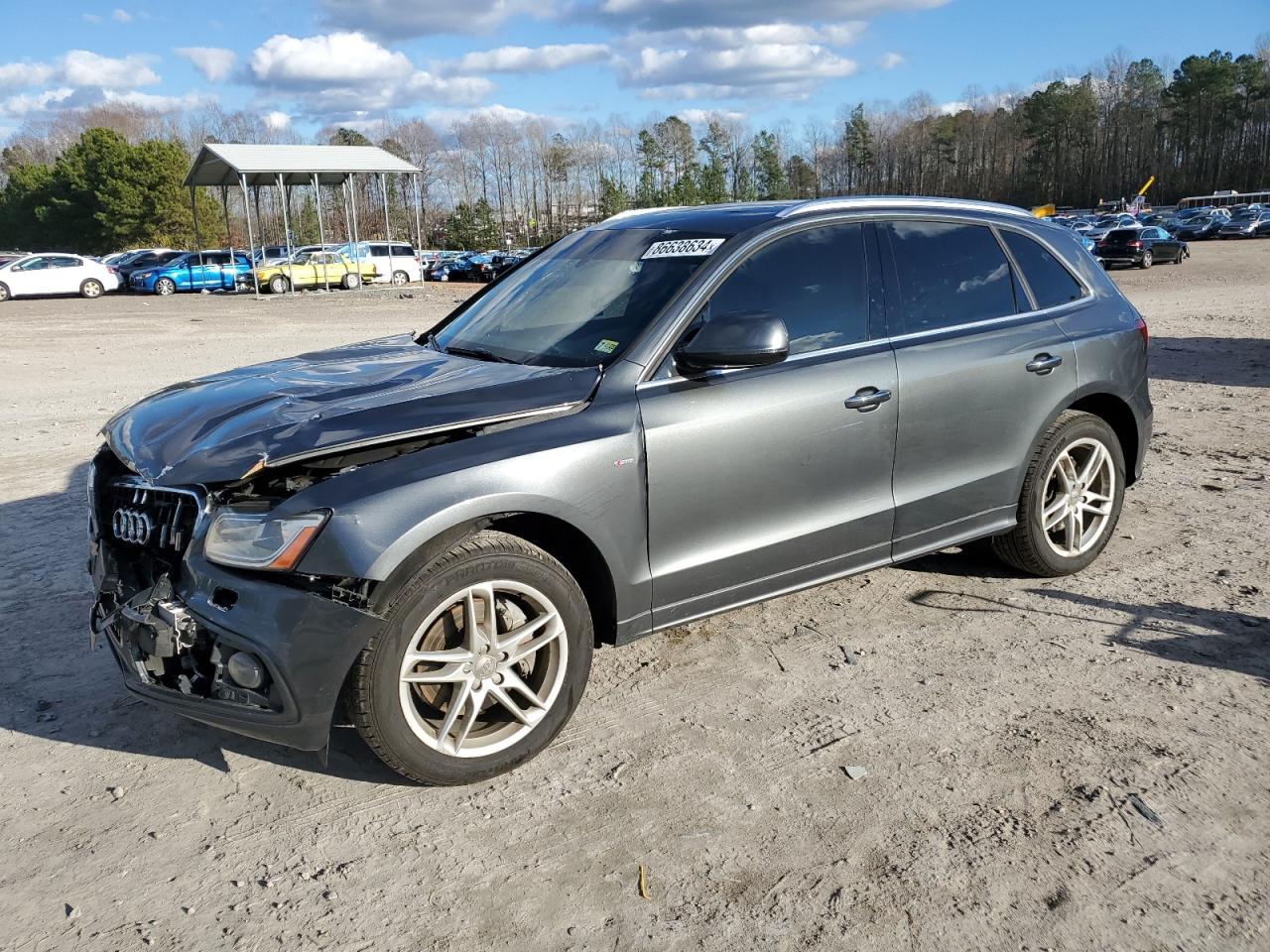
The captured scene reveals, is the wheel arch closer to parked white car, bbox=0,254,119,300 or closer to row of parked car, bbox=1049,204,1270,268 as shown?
row of parked car, bbox=1049,204,1270,268

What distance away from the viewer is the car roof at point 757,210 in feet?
13.9

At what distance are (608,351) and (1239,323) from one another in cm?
1606

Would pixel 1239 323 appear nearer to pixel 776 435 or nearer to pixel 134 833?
pixel 776 435

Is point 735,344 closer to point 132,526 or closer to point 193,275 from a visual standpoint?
point 132,526

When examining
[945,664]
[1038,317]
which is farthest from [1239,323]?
[945,664]

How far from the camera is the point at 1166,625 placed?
4.58 meters

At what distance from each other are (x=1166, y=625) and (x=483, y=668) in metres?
3.14

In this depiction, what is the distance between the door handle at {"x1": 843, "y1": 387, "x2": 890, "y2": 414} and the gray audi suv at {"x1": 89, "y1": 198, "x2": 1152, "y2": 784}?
11 mm

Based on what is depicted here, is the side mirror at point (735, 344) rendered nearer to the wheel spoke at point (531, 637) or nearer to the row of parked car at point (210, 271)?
the wheel spoke at point (531, 637)

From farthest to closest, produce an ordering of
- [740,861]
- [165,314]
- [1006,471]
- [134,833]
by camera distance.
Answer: [165,314], [1006,471], [134,833], [740,861]

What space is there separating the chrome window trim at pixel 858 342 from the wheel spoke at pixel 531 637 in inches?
36.2

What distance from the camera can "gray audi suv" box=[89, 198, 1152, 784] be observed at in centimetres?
314

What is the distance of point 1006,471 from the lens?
187 inches

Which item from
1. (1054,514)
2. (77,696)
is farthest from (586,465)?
(1054,514)
